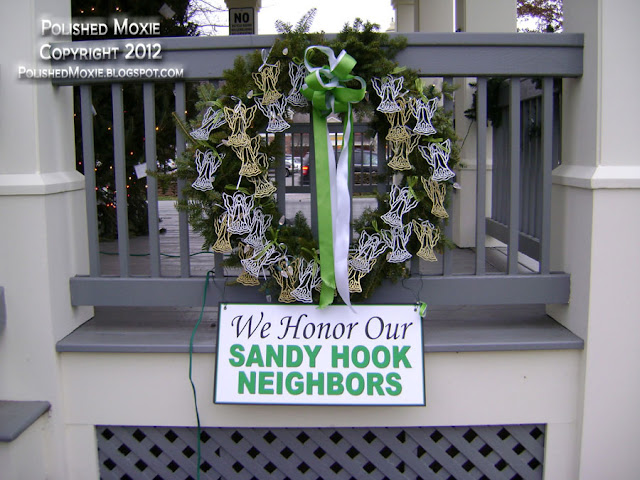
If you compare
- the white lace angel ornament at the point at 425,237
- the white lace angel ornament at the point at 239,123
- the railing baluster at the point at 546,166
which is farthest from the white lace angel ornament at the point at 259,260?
the railing baluster at the point at 546,166

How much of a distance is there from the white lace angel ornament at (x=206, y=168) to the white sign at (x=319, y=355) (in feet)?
1.59

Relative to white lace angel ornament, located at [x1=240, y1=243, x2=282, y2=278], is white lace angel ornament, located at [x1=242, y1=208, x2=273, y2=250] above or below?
above

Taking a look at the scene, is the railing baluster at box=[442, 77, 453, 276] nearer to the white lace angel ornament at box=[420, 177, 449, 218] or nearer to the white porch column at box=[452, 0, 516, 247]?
the white lace angel ornament at box=[420, 177, 449, 218]

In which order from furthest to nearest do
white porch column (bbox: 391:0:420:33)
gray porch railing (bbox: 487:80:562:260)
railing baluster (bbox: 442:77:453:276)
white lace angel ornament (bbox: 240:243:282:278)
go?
1. white porch column (bbox: 391:0:420:33)
2. gray porch railing (bbox: 487:80:562:260)
3. railing baluster (bbox: 442:77:453:276)
4. white lace angel ornament (bbox: 240:243:282:278)

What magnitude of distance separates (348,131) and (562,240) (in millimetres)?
1076

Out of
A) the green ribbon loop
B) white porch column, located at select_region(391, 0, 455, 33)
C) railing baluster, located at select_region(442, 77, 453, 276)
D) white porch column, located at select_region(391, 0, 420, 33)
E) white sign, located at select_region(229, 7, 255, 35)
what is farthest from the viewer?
white porch column, located at select_region(391, 0, 420, 33)

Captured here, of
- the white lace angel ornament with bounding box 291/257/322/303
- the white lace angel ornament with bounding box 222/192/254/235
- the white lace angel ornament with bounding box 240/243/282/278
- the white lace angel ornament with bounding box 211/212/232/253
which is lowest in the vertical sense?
the white lace angel ornament with bounding box 291/257/322/303

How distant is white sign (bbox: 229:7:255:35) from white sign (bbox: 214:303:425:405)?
6987 millimetres

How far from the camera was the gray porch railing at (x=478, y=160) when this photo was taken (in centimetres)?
255

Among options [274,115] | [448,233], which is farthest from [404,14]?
[274,115]

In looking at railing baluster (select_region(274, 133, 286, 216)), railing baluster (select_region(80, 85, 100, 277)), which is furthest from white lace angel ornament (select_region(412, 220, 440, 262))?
railing baluster (select_region(80, 85, 100, 277))

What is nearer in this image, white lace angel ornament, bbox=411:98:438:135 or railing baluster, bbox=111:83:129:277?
white lace angel ornament, bbox=411:98:438:135

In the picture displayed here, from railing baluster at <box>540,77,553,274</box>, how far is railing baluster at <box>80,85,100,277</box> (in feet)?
6.03

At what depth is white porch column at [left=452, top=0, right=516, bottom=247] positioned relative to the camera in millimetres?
4840
